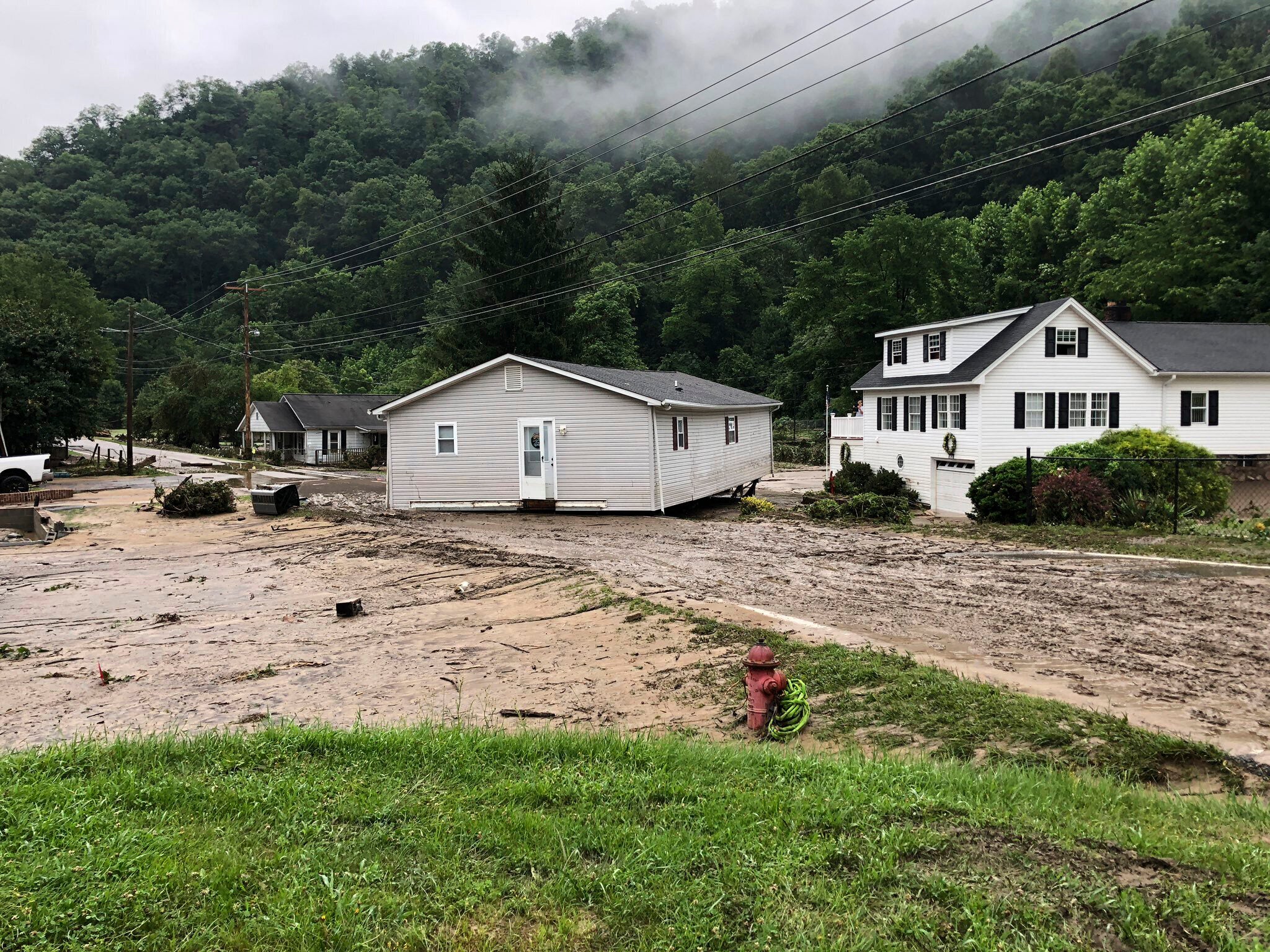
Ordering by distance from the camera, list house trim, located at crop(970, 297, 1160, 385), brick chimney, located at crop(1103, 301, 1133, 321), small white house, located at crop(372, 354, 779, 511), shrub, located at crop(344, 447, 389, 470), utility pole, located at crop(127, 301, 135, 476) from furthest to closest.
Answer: shrub, located at crop(344, 447, 389, 470), utility pole, located at crop(127, 301, 135, 476), brick chimney, located at crop(1103, 301, 1133, 321), house trim, located at crop(970, 297, 1160, 385), small white house, located at crop(372, 354, 779, 511)

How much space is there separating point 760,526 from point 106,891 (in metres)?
18.0

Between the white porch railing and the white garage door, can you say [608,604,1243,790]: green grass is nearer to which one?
the white garage door

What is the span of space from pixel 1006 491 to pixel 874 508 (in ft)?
10.7

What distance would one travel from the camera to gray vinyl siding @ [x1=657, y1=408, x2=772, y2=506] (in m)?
23.4

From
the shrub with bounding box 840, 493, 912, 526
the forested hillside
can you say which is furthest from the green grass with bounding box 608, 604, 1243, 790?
the shrub with bounding box 840, 493, 912, 526

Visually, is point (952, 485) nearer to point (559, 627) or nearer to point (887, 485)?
point (887, 485)

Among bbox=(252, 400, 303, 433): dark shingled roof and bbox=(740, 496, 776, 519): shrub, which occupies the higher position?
bbox=(252, 400, 303, 433): dark shingled roof

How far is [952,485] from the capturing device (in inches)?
1097

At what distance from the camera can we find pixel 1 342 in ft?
A: 120

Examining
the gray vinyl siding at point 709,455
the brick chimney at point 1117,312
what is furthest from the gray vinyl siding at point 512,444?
the brick chimney at point 1117,312

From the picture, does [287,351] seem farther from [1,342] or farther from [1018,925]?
[1018,925]

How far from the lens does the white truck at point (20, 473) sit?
97.0 feet

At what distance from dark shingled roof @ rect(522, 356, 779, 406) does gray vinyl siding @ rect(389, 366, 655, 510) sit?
57cm

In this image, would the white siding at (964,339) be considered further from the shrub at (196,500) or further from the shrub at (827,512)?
the shrub at (196,500)
